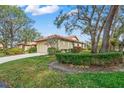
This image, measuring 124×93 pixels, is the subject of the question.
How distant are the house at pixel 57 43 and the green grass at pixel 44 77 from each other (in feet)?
0.97

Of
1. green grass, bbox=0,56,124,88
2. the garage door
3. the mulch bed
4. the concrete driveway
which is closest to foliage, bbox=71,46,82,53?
the mulch bed

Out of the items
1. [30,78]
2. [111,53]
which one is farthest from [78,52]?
[30,78]

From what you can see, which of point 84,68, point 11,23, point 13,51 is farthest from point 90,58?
point 11,23

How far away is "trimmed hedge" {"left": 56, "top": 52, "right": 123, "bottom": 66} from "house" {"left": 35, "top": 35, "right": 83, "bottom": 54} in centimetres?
34

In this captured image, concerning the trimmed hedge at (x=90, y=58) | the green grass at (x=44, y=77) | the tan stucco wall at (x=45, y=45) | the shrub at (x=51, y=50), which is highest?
the tan stucco wall at (x=45, y=45)

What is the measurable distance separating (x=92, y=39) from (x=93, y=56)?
57 centimetres

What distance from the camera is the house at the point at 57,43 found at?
21.5 ft

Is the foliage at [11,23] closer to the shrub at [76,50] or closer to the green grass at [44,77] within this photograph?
the green grass at [44,77]

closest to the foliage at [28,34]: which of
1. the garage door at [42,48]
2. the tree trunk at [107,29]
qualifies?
the garage door at [42,48]

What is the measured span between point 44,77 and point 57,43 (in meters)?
0.98

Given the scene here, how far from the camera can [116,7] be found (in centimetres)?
718

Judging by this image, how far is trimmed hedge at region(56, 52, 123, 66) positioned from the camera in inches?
265

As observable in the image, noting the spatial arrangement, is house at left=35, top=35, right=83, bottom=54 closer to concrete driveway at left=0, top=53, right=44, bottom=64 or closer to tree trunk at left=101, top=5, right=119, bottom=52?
concrete driveway at left=0, top=53, right=44, bottom=64

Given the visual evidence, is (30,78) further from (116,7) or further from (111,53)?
(116,7)
